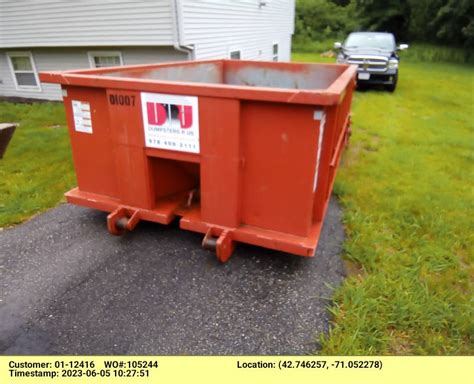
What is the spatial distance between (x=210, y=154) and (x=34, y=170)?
11.8 feet

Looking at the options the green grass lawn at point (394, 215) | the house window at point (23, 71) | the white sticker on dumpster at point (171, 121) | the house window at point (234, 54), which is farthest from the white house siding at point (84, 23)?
the white sticker on dumpster at point (171, 121)

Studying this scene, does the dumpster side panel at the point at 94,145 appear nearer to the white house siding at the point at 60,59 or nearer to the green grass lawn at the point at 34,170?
the green grass lawn at the point at 34,170

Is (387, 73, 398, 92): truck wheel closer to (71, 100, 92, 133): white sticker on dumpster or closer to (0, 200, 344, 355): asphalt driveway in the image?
(0, 200, 344, 355): asphalt driveway

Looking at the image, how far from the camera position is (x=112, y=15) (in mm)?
8102

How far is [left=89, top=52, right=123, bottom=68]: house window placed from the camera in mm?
9023

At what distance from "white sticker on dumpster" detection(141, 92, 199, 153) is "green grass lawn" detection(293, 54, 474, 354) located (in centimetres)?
159

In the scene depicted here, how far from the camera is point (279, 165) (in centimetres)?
249

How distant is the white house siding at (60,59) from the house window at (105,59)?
112mm

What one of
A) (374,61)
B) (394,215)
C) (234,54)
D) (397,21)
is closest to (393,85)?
(374,61)

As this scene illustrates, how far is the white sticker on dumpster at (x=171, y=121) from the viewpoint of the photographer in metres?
2.52

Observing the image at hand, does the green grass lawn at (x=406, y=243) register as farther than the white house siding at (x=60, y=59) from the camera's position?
No

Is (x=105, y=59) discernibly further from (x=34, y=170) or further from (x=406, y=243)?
(x=406, y=243)

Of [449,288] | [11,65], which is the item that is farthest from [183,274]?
[11,65]

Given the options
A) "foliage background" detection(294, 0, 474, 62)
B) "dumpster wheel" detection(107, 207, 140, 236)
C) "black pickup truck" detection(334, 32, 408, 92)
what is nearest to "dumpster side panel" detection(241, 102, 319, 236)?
"dumpster wheel" detection(107, 207, 140, 236)
